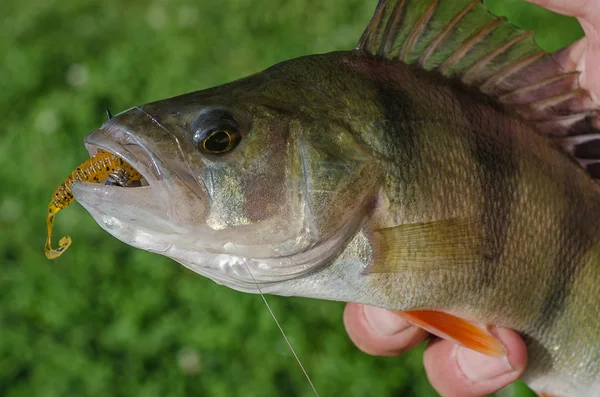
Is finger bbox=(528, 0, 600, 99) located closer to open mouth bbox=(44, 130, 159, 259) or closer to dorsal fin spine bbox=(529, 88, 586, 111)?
dorsal fin spine bbox=(529, 88, 586, 111)

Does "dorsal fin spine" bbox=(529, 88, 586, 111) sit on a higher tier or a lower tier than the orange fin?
higher

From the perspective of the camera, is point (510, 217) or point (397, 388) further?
point (397, 388)

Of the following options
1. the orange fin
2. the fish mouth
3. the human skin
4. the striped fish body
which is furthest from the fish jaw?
the human skin

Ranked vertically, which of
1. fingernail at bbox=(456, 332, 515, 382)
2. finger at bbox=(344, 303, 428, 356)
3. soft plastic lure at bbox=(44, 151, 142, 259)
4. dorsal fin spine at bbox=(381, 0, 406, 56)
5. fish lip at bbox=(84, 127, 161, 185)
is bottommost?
finger at bbox=(344, 303, 428, 356)

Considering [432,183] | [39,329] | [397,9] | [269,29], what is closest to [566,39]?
[269,29]

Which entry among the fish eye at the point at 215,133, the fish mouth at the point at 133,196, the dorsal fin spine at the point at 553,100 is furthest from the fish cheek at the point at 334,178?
the dorsal fin spine at the point at 553,100

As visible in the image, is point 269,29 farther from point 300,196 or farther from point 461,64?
point 300,196

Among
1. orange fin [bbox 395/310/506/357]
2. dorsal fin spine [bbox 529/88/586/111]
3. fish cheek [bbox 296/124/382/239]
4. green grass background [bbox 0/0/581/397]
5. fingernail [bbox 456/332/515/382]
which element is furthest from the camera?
green grass background [bbox 0/0/581/397]

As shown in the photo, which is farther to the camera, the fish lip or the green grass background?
the green grass background
